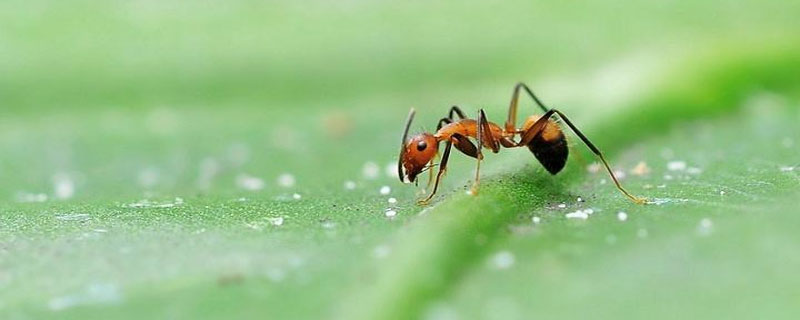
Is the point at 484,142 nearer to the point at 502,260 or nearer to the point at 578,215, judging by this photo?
the point at 578,215

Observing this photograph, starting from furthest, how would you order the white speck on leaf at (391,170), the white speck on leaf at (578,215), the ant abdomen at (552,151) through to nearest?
1. the white speck on leaf at (391,170)
2. the ant abdomen at (552,151)
3. the white speck on leaf at (578,215)

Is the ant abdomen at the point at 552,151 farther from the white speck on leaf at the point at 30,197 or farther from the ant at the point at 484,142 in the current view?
the white speck on leaf at the point at 30,197

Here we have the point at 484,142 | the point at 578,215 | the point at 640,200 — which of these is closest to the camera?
the point at 578,215

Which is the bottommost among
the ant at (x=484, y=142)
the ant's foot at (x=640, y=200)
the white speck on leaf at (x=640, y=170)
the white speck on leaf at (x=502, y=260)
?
the white speck on leaf at (x=640, y=170)

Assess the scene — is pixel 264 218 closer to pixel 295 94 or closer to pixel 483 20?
pixel 295 94

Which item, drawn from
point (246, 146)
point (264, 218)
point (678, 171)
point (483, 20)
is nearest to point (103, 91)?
point (246, 146)

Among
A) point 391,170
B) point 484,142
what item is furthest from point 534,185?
point 391,170

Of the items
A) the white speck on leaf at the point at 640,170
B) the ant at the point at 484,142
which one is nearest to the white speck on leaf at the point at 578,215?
the ant at the point at 484,142
